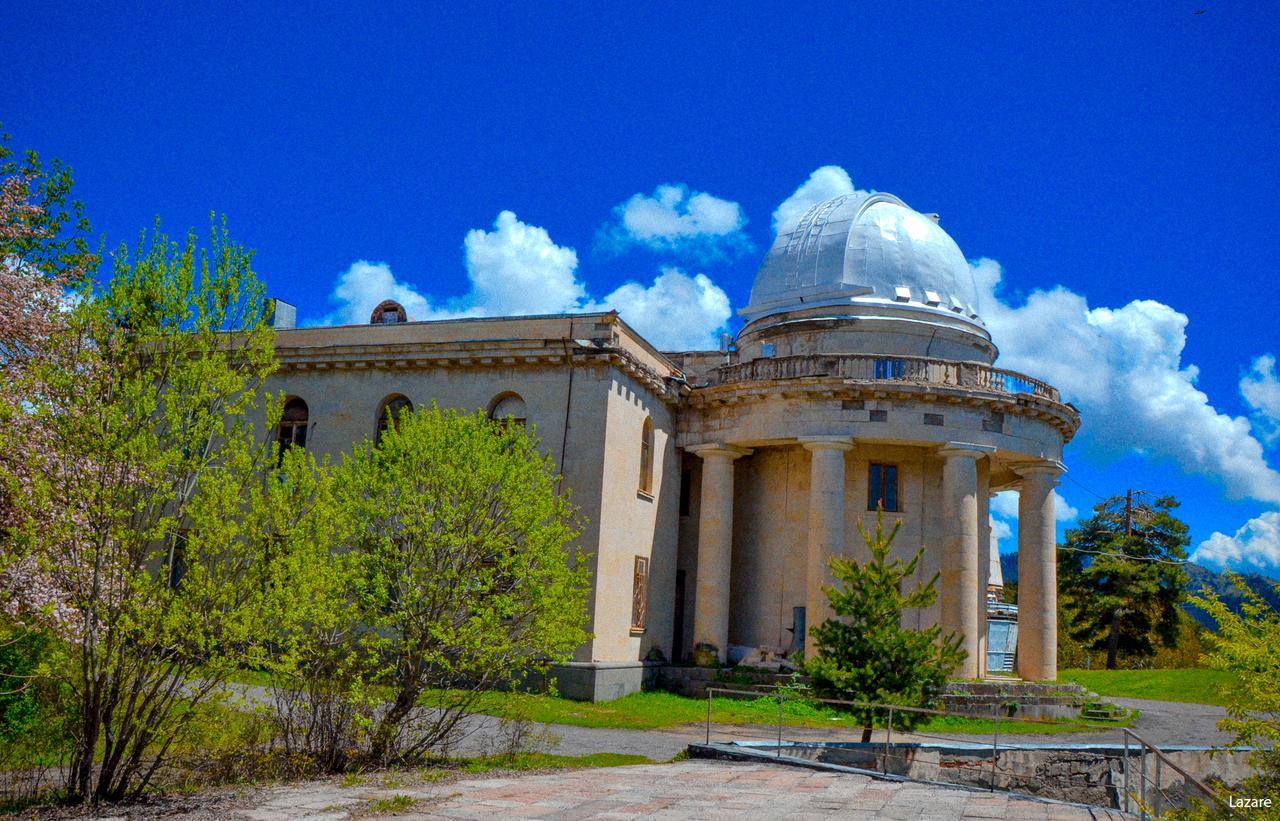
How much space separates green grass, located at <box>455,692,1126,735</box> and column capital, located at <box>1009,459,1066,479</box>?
22.7ft

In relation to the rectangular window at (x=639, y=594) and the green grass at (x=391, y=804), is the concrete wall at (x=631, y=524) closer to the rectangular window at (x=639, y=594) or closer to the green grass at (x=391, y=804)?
the rectangular window at (x=639, y=594)

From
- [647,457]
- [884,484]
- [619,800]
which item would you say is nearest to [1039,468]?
[884,484]

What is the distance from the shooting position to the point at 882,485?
96.2 ft

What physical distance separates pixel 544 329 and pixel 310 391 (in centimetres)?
660

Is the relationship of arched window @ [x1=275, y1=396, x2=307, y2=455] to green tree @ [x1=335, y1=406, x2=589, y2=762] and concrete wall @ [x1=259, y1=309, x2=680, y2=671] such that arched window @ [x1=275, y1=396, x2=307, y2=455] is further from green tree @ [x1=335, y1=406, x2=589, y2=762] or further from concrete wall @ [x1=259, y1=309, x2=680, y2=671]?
green tree @ [x1=335, y1=406, x2=589, y2=762]

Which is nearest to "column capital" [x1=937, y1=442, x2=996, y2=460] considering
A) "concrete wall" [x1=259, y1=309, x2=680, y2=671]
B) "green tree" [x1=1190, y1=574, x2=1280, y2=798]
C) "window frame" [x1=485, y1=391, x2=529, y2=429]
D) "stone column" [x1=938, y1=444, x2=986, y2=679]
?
"stone column" [x1=938, y1=444, x2=986, y2=679]

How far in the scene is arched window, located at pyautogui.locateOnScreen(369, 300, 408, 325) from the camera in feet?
96.5

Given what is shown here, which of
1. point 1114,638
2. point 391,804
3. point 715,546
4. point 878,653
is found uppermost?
point 715,546

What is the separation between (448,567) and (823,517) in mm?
14468

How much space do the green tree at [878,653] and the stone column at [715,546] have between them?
30.5ft

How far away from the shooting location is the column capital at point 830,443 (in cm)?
2764

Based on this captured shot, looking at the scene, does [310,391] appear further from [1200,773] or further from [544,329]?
[1200,773]

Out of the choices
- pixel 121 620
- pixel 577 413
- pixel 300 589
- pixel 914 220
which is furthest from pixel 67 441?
pixel 914 220

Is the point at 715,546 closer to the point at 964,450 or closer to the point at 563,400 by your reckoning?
the point at 563,400
